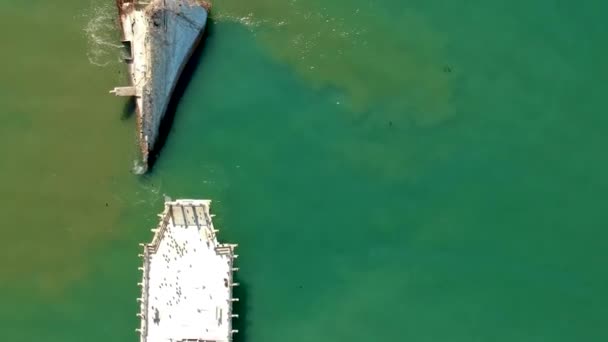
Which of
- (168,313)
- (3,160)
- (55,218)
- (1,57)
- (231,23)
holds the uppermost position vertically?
(231,23)

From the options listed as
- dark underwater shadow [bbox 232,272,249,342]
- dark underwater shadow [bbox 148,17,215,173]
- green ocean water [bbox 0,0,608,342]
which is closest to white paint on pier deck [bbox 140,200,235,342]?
dark underwater shadow [bbox 232,272,249,342]

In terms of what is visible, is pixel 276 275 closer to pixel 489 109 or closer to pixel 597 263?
pixel 489 109

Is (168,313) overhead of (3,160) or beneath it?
beneath

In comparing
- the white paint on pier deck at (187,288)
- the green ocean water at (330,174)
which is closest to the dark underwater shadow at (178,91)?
the green ocean water at (330,174)

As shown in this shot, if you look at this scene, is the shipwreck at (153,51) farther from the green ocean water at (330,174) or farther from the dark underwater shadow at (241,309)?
the dark underwater shadow at (241,309)

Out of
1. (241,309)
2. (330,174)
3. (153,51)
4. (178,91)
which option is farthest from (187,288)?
(153,51)

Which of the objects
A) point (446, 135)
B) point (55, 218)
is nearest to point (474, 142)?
point (446, 135)

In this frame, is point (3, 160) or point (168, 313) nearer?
point (168, 313)
